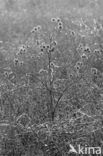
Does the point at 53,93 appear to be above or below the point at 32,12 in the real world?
below

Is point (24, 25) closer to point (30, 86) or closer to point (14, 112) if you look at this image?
point (30, 86)

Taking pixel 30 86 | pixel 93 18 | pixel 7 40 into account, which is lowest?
pixel 30 86

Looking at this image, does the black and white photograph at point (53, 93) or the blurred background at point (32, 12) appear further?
the blurred background at point (32, 12)

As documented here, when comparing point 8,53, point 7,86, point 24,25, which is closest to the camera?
point 7,86

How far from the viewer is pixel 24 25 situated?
792cm

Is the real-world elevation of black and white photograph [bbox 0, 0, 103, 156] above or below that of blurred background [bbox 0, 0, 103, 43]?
below

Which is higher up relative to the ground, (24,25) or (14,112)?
(24,25)

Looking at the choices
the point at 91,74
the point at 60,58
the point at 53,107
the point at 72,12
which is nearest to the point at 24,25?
the point at 72,12

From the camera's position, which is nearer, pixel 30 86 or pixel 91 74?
pixel 30 86

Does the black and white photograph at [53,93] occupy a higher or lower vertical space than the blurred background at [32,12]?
lower

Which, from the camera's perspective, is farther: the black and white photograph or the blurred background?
the blurred background

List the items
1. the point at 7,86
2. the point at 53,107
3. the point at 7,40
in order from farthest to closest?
the point at 7,40, the point at 7,86, the point at 53,107

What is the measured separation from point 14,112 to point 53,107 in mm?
517

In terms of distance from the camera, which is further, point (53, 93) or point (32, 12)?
point (32, 12)
